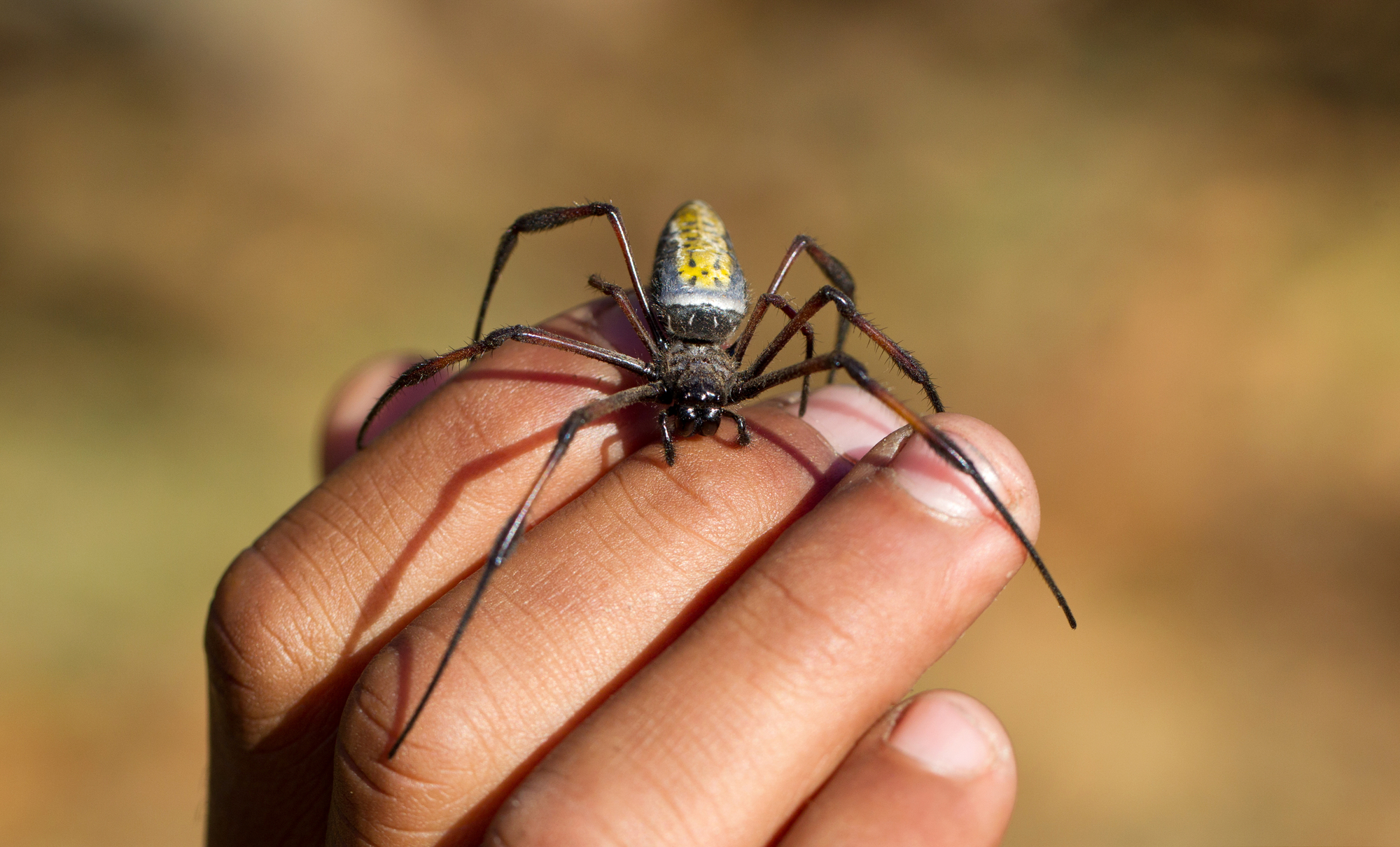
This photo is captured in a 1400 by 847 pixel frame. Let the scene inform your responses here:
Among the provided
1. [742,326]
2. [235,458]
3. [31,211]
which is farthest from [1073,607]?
[31,211]

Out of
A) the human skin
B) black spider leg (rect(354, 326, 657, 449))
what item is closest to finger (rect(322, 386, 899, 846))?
the human skin

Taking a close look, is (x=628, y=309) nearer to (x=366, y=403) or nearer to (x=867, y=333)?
(x=867, y=333)

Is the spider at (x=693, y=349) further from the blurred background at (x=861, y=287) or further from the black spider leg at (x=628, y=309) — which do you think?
the blurred background at (x=861, y=287)

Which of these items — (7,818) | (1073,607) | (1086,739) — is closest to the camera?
(7,818)

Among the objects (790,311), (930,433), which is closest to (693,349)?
(790,311)

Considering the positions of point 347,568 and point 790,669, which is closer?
point 790,669

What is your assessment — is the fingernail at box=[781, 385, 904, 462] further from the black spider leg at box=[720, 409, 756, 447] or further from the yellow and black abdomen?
the yellow and black abdomen

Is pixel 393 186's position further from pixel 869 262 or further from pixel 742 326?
pixel 742 326
